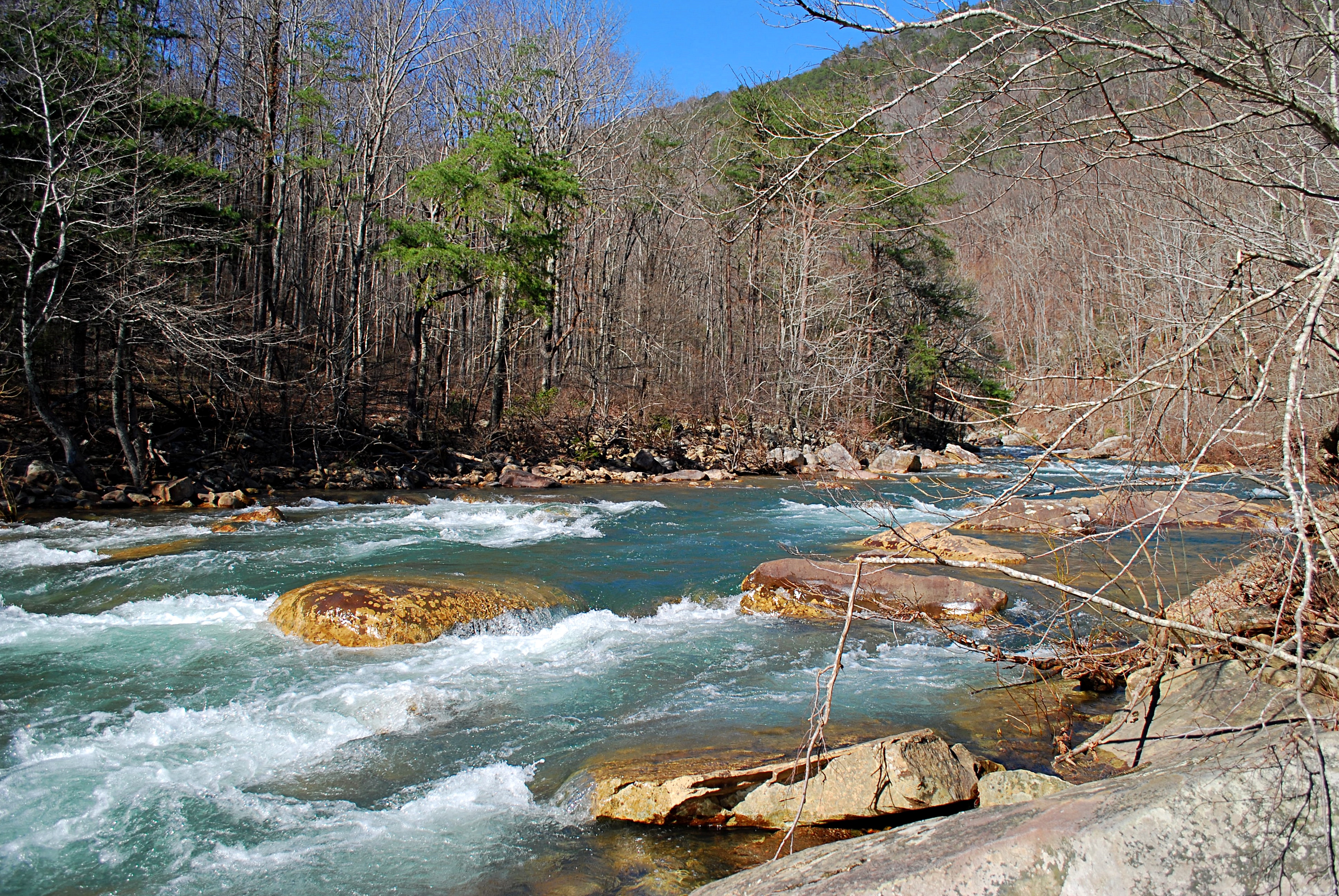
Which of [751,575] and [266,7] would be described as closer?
[751,575]

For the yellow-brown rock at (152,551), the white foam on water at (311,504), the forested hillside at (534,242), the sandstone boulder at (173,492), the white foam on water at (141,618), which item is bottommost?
the white foam on water at (141,618)

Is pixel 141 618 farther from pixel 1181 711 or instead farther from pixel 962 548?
pixel 962 548

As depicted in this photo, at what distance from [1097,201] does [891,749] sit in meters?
4.83

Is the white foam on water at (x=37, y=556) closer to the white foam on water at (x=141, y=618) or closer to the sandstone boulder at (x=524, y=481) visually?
the white foam on water at (x=141, y=618)

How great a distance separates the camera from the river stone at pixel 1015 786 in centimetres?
419

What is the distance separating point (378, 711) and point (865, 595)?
16.6 feet

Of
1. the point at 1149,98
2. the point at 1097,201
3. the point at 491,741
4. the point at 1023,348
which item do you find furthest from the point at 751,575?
the point at 1023,348

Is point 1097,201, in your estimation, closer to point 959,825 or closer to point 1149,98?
point 1149,98

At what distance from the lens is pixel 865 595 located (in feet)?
28.4

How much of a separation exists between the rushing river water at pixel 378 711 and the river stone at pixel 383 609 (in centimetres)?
20

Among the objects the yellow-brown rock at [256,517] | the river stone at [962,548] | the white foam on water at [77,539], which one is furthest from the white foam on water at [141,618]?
the river stone at [962,548]

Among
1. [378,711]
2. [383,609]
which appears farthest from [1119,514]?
[383,609]

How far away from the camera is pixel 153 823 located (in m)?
4.56

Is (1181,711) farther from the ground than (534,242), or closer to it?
closer to it
